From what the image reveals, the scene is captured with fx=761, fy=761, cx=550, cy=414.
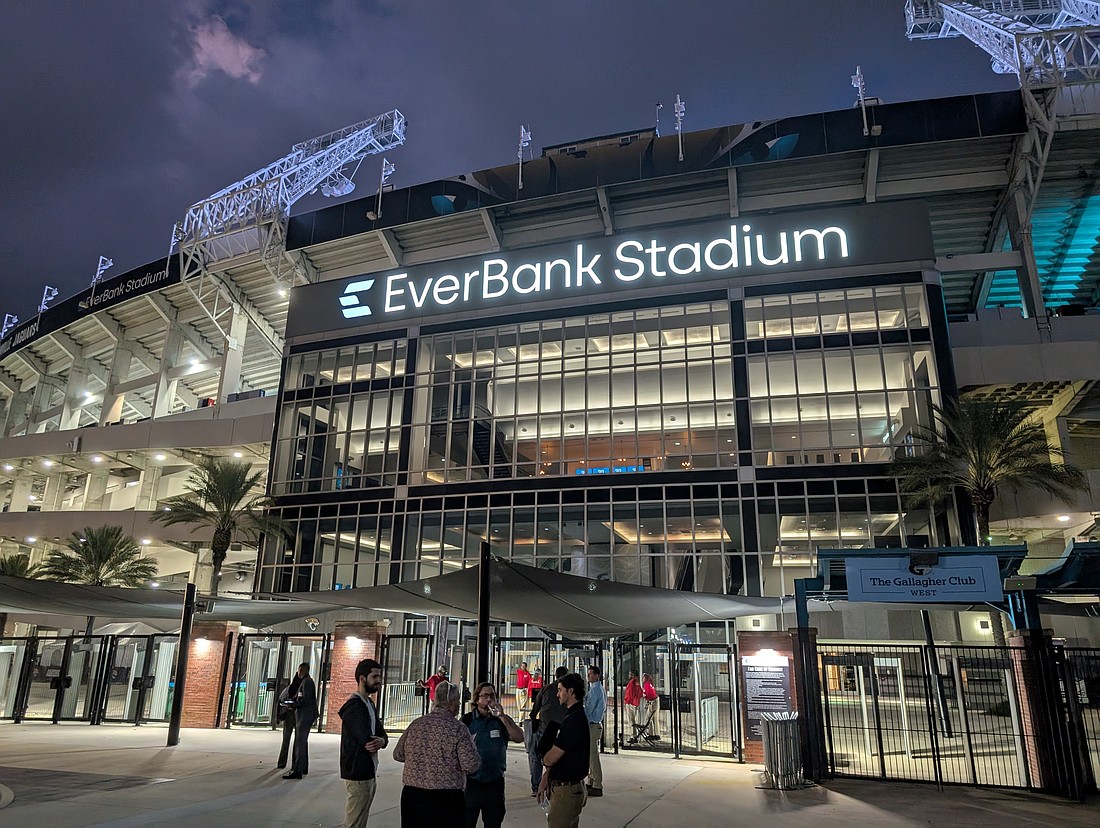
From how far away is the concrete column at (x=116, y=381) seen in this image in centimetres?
4616

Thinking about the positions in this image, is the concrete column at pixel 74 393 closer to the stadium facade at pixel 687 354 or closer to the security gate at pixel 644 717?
the stadium facade at pixel 687 354

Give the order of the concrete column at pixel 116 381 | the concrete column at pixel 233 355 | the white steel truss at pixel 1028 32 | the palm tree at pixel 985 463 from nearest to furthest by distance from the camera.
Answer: the palm tree at pixel 985 463, the white steel truss at pixel 1028 32, the concrete column at pixel 233 355, the concrete column at pixel 116 381

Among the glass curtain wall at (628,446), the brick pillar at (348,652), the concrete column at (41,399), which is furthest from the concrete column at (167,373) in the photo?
the brick pillar at (348,652)

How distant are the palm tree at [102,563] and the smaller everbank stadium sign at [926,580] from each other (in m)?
31.1

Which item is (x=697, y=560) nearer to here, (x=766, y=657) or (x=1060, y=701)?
(x=766, y=657)

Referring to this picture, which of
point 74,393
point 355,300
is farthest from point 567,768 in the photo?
point 74,393

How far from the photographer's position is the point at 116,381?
1829 inches

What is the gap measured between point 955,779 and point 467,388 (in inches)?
854

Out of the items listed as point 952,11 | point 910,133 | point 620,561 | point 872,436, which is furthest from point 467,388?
point 952,11

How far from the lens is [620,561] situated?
2652 cm

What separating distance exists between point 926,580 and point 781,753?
11.6 feet

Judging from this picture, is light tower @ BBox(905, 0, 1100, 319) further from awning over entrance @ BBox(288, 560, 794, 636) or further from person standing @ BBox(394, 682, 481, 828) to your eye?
person standing @ BBox(394, 682, 481, 828)

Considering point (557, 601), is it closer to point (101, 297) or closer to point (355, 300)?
point (355, 300)

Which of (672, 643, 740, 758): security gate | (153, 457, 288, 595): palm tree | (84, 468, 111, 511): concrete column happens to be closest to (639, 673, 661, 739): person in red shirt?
(672, 643, 740, 758): security gate
